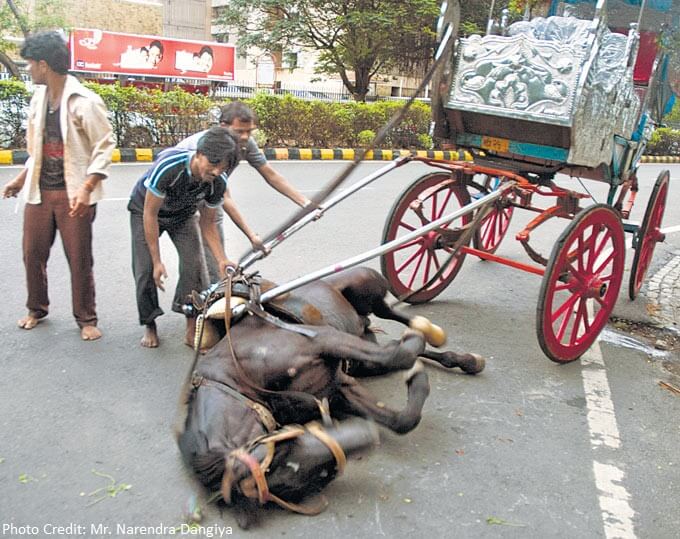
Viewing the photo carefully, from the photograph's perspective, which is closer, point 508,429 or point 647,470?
point 647,470

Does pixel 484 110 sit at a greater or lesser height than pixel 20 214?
greater

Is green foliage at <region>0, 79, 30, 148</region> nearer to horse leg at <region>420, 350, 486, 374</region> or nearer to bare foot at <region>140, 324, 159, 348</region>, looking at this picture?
bare foot at <region>140, 324, 159, 348</region>

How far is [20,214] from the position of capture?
6711 mm

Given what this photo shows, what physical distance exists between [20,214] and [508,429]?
5367 mm

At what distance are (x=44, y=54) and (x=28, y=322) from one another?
61.5 inches

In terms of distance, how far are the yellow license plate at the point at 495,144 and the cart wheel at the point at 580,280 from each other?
31.9 inches

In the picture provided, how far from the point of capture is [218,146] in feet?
10.5

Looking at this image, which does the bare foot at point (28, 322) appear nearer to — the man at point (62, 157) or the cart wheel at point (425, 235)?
the man at point (62, 157)

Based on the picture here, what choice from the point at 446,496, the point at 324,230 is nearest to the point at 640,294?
the point at 324,230

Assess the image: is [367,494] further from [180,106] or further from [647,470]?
[180,106]

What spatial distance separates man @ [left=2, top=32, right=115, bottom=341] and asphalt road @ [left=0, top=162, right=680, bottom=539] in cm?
58

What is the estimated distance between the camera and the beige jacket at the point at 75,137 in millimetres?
3729

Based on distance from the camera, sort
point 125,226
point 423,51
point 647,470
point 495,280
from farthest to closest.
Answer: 1. point 423,51
2. point 125,226
3. point 495,280
4. point 647,470

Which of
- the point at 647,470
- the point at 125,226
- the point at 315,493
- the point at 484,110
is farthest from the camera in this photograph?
the point at 125,226
